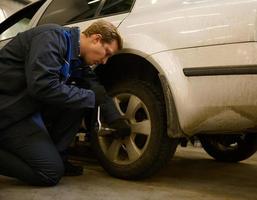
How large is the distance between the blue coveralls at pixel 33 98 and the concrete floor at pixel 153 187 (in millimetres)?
116

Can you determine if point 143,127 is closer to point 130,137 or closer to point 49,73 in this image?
point 130,137

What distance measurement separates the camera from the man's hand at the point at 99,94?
232 centimetres

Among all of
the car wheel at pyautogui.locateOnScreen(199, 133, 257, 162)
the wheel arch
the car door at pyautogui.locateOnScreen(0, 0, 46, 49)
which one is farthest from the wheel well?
the car door at pyautogui.locateOnScreen(0, 0, 46, 49)

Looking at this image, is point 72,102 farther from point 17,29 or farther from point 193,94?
point 17,29

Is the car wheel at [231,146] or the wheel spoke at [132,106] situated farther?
the car wheel at [231,146]

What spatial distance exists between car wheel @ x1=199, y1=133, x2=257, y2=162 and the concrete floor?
317 mm

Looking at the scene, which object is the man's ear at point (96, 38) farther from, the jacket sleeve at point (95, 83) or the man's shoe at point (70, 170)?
the man's shoe at point (70, 170)

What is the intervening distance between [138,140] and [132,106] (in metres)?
0.21

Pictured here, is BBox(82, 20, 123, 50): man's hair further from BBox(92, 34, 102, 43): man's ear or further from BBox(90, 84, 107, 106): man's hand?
BBox(90, 84, 107, 106): man's hand

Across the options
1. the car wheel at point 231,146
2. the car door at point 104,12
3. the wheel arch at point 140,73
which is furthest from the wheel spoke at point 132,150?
the car wheel at point 231,146

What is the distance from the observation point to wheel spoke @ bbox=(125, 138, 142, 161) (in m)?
2.27

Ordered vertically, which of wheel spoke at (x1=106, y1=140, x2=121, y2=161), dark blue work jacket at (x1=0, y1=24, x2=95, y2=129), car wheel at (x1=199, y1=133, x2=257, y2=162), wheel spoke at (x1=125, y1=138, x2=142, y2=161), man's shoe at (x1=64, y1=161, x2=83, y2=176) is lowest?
car wheel at (x1=199, y1=133, x2=257, y2=162)

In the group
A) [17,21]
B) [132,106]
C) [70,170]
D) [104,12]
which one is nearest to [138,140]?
[132,106]

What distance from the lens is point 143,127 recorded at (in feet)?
7.39
